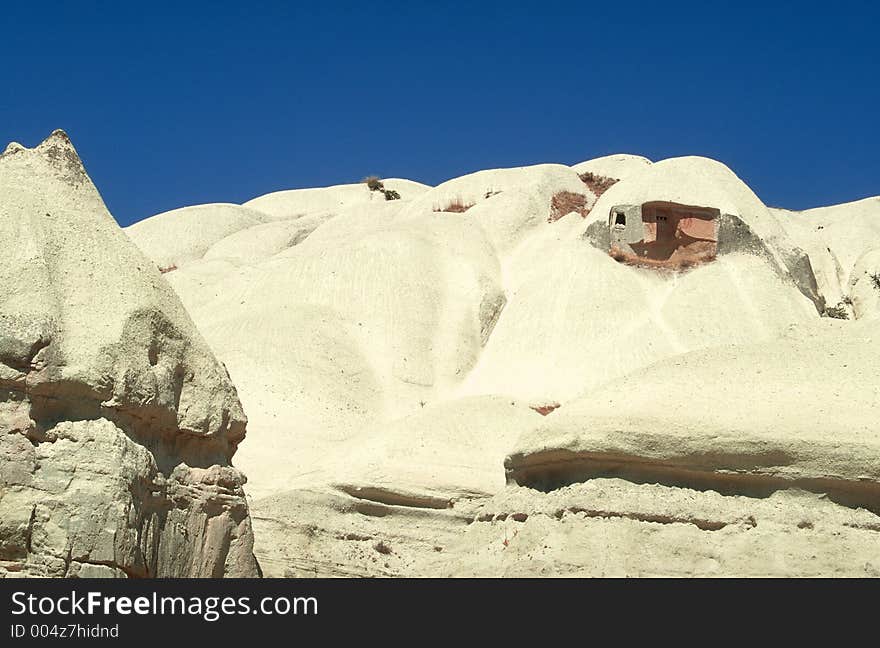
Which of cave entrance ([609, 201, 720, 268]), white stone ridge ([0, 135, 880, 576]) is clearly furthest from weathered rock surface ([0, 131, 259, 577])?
cave entrance ([609, 201, 720, 268])

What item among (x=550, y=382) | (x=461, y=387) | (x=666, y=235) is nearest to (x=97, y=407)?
(x=550, y=382)

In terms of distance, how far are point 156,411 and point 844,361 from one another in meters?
9.23

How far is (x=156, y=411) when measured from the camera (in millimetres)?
14227

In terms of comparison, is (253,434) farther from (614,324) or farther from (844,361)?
(844,361)

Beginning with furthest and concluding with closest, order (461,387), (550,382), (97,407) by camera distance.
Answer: (461,387), (550,382), (97,407)

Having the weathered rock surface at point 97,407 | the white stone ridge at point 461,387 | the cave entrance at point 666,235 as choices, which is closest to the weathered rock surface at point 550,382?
the white stone ridge at point 461,387

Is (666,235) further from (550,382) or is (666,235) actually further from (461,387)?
(461,387)

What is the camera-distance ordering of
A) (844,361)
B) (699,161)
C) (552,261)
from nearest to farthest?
(844,361), (552,261), (699,161)

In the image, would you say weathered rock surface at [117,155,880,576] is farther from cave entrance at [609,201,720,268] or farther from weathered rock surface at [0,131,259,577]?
weathered rock surface at [0,131,259,577]

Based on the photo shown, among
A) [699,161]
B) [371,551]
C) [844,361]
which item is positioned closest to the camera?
[844,361]

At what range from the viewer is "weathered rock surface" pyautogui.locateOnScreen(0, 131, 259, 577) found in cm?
1297

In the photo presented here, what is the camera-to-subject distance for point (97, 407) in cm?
1353

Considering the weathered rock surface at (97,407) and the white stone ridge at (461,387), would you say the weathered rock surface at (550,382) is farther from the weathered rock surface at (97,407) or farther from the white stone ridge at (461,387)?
the weathered rock surface at (97,407)
